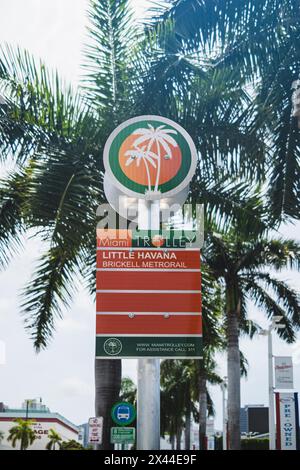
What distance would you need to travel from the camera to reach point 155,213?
948 centimetres

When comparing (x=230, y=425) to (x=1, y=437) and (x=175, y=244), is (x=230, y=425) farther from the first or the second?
(x=1, y=437)

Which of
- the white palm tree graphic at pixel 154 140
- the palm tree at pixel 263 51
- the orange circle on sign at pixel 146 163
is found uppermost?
the palm tree at pixel 263 51

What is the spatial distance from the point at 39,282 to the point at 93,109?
3779 mm

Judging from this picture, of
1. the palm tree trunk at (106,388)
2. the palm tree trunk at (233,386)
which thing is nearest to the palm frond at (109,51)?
the palm tree trunk at (106,388)

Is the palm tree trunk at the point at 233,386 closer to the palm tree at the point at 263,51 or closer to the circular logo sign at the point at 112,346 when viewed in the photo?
the palm tree at the point at 263,51

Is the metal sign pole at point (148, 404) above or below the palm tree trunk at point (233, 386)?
below

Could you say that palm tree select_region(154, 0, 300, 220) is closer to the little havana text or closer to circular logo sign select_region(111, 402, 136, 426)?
the little havana text

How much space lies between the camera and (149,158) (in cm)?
959

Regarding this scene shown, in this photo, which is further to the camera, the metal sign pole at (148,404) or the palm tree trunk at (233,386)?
the palm tree trunk at (233,386)

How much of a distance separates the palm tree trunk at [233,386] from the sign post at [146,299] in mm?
14178

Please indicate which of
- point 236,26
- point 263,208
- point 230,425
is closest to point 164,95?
point 236,26

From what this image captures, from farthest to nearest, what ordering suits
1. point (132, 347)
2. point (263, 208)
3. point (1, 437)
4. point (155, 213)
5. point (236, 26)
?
point (1, 437) < point (263, 208) < point (236, 26) < point (155, 213) < point (132, 347)

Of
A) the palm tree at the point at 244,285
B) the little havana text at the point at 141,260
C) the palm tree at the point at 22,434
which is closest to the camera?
the little havana text at the point at 141,260

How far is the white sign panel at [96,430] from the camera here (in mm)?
14430
